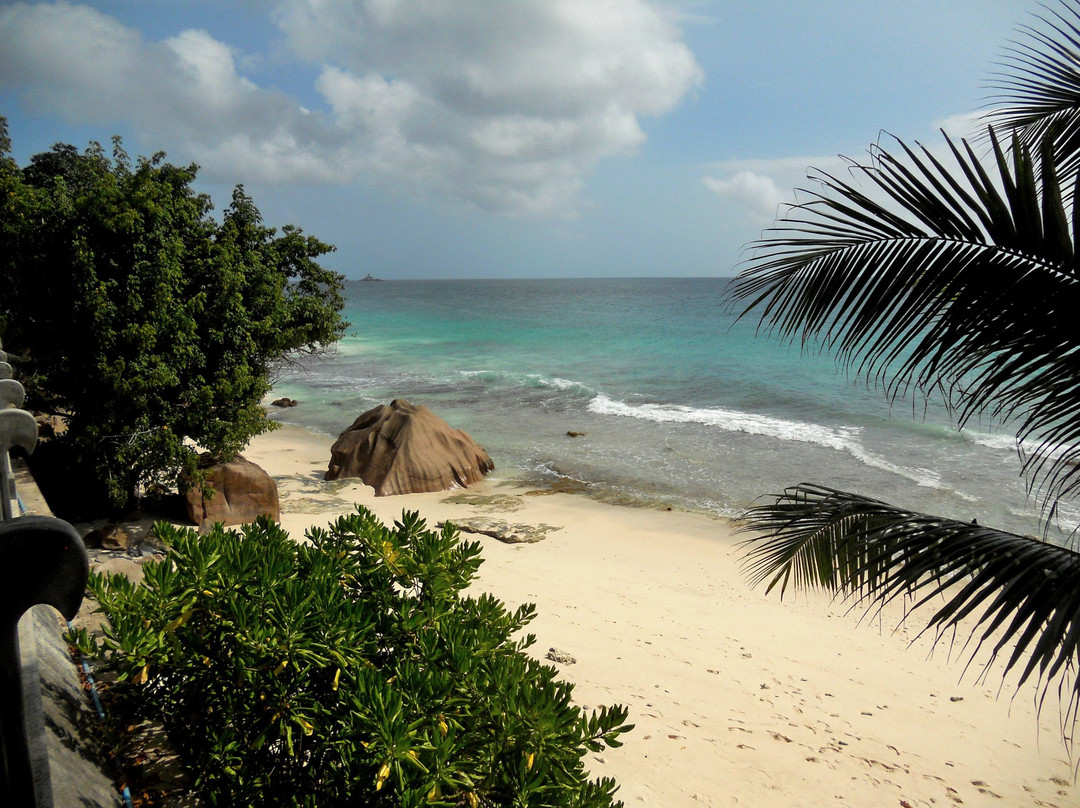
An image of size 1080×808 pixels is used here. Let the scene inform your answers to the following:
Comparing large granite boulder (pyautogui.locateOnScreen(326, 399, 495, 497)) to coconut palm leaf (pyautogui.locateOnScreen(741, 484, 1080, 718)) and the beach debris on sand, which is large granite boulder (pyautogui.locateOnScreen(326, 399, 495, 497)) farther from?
coconut palm leaf (pyautogui.locateOnScreen(741, 484, 1080, 718))

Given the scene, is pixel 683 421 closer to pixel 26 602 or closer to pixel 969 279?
pixel 969 279

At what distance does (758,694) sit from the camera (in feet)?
22.2

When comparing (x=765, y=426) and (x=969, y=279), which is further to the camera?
(x=765, y=426)

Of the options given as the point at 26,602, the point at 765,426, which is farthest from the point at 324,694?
the point at 765,426

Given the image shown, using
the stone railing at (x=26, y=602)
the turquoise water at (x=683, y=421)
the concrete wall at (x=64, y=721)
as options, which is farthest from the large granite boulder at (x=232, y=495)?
the stone railing at (x=26, y=602)

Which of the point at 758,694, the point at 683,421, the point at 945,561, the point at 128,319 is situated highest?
the point at 128,319

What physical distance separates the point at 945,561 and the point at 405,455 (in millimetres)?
13265

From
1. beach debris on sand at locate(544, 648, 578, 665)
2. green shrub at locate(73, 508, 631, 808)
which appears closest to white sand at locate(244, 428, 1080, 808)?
beach debris on sand at locate(544, 648, 578, 665)

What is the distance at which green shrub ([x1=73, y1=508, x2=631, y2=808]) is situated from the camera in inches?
102

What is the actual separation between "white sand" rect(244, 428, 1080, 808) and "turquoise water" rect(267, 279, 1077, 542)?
3466mm

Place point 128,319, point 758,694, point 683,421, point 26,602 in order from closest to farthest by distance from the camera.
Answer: point 26,602 < point 758,694 < point 128,319 < point 683,421

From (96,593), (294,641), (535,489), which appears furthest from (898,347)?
(535,489)

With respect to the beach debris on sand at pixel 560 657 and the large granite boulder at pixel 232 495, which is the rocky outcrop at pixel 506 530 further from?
the beach debris on sand at pixel 560 657

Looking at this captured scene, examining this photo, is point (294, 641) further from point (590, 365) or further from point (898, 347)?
point (590, 365)
